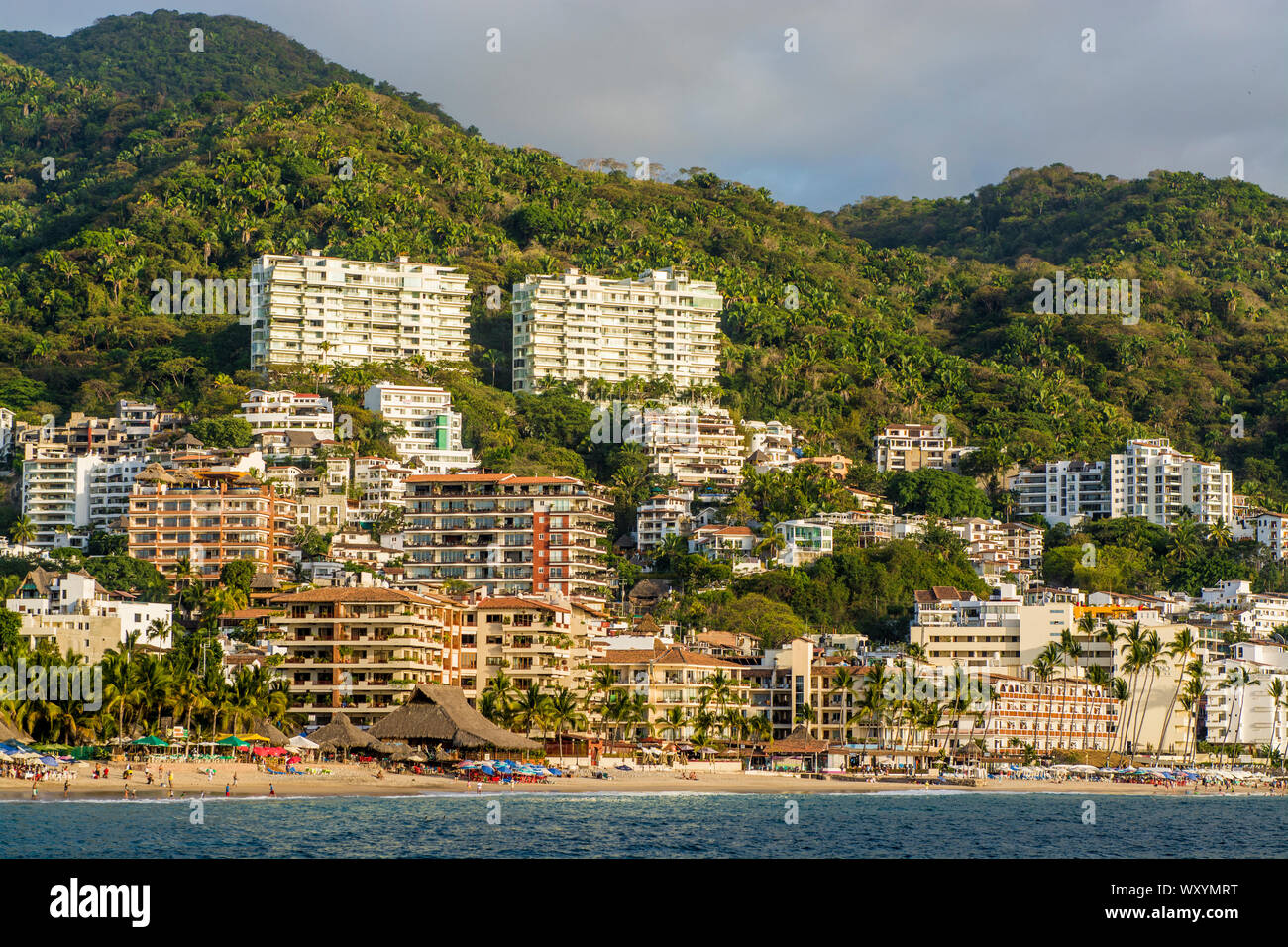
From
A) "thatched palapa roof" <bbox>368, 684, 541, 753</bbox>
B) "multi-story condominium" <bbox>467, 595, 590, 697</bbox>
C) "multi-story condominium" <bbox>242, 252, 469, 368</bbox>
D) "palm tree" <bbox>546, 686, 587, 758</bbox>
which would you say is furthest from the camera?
"multi-story condominium" <bbox>242, 252, 469, 368</bbox>

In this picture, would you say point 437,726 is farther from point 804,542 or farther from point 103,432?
point 103,432

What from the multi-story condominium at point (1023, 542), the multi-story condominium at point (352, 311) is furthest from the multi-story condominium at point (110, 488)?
the multi-story condominium at point (1023, 542)

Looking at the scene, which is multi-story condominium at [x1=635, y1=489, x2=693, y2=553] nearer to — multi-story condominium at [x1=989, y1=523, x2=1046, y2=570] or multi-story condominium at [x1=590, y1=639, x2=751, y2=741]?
multi-story condominium at [x1=989, y1=523, x2=1046, y2=570]

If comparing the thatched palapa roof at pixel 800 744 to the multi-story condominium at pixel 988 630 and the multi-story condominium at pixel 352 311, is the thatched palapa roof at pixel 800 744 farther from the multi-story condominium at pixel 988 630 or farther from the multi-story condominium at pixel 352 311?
the multi-story condominium at pixel 352 311

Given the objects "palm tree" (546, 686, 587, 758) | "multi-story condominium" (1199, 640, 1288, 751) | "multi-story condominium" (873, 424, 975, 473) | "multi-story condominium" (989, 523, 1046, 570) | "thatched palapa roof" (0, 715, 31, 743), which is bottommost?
"multi-story condominium" (1199, 640, 1288, 751)

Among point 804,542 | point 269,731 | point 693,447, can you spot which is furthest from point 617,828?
point 693,447

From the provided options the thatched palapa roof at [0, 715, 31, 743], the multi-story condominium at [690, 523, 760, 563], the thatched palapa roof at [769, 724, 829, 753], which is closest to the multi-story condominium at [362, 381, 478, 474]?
the multi-story condominium at [690, 523, 760, 563]
